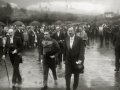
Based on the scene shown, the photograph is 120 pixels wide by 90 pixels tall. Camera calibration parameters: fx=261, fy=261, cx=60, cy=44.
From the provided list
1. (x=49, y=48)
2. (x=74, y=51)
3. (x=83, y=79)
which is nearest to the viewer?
(x=74, y=51)

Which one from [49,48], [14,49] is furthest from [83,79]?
[14,49]

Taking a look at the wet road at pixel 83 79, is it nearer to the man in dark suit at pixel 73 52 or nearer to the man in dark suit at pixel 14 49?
the man in dark suit at pixel 14 49

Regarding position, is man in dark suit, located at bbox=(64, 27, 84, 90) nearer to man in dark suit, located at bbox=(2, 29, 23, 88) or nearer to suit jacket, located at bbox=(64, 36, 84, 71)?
suit jacket, located at bbox=(64, 36, 84, 71)

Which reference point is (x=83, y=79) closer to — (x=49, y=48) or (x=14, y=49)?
(x=49, y=48)

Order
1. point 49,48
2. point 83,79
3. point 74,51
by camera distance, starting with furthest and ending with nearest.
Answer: point 83,79, point 49,48, point 74,51

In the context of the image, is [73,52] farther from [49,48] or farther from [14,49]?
[14,49]

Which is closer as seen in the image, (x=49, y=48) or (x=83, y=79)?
(x=49, y=48)

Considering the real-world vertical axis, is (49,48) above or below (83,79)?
above

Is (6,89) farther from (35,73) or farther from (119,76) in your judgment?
(119,76)

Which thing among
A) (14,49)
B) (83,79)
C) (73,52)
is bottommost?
(83,79)

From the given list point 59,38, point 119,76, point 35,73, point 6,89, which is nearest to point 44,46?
point 6,89

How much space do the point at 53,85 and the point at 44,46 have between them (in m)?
1.33

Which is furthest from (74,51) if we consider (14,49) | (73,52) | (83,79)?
(83,79)

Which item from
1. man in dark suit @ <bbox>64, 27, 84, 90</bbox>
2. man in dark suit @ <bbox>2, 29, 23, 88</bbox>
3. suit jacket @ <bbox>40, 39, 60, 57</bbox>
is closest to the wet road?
man in dark suit @ <bbox>2, 29, 23, 88</bbox>
